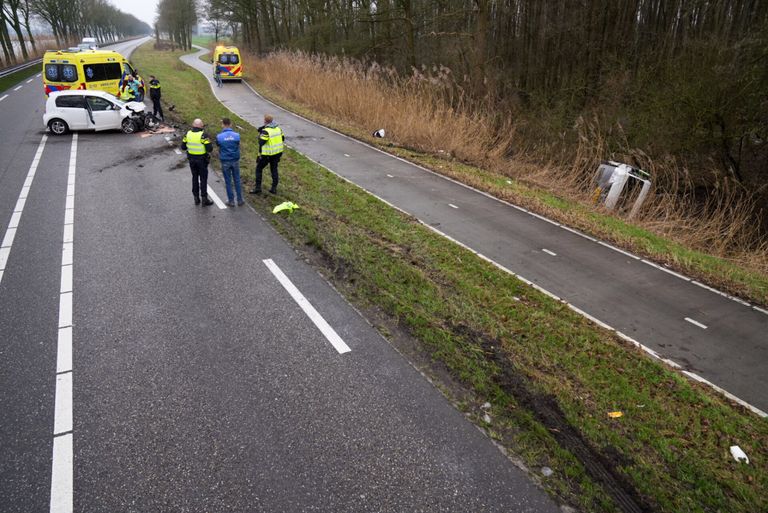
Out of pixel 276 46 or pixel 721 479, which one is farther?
pixel 276 46

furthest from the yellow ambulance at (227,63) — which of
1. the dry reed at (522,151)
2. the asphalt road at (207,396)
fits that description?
the asphalt road at (207,396)

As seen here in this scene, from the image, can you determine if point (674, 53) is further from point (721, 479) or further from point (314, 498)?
point (314, 498)

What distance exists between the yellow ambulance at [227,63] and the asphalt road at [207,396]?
88.2ft

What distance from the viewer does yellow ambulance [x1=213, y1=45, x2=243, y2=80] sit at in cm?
3119

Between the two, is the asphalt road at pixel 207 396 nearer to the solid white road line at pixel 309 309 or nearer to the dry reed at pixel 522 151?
the solid white road line at pixel 309 309

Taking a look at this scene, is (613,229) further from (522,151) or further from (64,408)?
(64,408)

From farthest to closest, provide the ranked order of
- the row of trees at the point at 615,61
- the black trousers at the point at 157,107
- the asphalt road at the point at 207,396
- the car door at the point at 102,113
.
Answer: the black trousers at the point at 157,107 → the car door at the point at 102,113 → the row of trees at the point at 615,61 → the asphalt road at the point at 207,396

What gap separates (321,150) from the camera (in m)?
15.1

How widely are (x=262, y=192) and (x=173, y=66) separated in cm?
3579

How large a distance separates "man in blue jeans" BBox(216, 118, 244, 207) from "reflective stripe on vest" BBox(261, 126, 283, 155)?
0.71 m

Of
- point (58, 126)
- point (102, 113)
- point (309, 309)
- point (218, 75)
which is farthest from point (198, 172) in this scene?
point (218, 75)

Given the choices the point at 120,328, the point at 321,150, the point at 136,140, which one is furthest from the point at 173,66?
the point at 120,328

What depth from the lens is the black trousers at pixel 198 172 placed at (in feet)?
29.4

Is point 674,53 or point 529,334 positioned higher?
point 674,53
